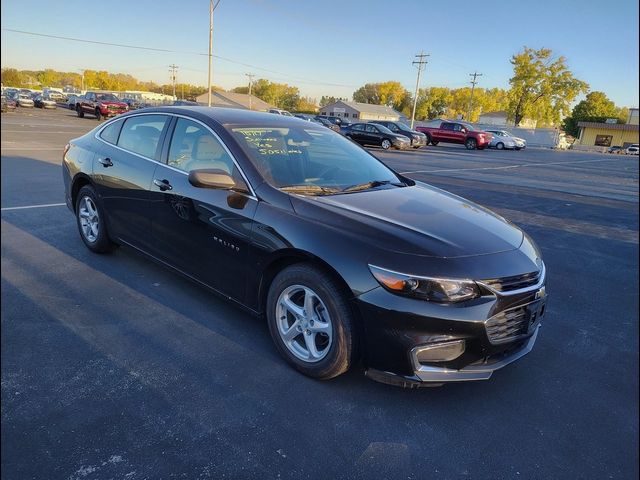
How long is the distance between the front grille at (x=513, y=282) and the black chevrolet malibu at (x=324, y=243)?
0.03 feet

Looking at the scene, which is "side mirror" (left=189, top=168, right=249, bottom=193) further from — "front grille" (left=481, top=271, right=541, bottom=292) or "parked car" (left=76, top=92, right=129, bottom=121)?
"parked car" (left=76, top=92, right=129, bottom=121)

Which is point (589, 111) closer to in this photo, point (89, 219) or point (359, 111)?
point (359, 111)

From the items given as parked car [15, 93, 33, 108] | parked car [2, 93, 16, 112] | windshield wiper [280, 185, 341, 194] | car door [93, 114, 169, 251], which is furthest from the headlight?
parked car [15, 93, 33, 108]

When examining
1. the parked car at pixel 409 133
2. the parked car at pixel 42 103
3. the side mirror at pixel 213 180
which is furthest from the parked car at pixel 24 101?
the side mirror at pixel 213 180

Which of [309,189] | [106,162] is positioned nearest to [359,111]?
[106,162]

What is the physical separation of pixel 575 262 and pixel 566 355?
2680 mm

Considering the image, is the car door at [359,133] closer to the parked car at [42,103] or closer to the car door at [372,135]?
the car door at [372,135]

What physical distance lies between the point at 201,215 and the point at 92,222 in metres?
1.90

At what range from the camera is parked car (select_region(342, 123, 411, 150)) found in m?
25.2

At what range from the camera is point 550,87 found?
221 ft

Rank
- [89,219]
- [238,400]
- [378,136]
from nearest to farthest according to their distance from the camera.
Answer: [238,400]
[89,219]
[378,136]

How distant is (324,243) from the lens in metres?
2.68

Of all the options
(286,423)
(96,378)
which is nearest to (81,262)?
(96,378)

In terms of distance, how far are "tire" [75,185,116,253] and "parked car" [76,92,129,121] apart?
2980 centimetres
